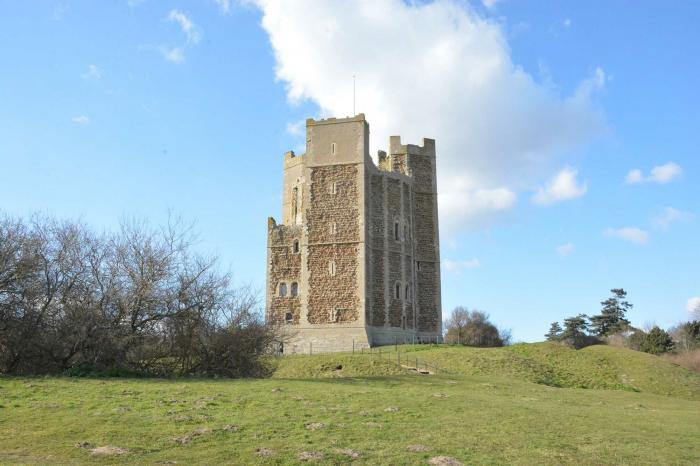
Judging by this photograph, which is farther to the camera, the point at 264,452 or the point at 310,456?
the point at 264,452

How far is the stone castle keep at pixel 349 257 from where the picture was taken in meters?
43.8

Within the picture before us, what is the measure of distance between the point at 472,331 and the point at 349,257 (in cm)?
3587

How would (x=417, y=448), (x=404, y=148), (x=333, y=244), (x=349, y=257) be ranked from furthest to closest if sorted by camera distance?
(x=404, y=148) < (x=333, y=244) < (x=349, y=257) < (x=417, y=448)

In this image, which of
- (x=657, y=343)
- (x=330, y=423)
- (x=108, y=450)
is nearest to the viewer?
(x=108, y=450)

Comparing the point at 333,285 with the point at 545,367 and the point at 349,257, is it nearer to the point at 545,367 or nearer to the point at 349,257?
the point at 349,257

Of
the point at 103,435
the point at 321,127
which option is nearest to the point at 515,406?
the point at 103,435

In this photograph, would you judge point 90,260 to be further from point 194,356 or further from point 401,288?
point 401,288

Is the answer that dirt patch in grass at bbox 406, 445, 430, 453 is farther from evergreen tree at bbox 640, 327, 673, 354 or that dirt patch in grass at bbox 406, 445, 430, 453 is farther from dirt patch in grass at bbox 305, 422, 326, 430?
evergreen tree at bbox 640, 327, 673, 354

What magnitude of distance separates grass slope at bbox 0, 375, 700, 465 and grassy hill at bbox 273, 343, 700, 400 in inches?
400

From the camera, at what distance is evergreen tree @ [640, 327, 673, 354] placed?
188ft

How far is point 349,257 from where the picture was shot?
1751 inches

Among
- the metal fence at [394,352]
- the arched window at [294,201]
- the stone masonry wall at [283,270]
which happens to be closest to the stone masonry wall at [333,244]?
the stone masonry wall at [283,270]

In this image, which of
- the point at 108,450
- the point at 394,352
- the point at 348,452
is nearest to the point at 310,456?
the point at 348,452

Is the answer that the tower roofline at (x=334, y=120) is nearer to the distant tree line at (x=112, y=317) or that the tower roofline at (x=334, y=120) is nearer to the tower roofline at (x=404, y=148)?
the tower roofline at (x=404, y=148)
